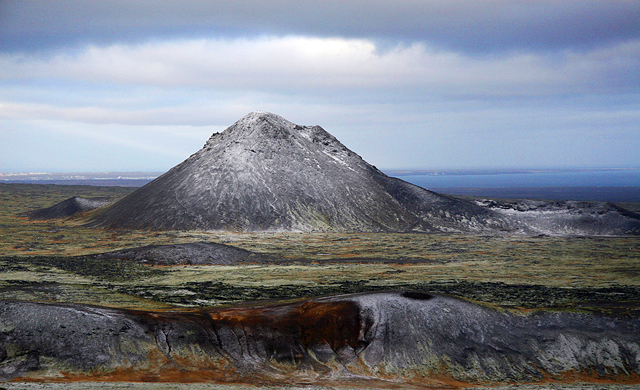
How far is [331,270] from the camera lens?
5569 cm

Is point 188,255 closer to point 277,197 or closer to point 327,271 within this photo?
point 327,271

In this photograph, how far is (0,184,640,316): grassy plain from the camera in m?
39.6

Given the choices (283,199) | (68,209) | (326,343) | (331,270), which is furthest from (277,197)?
(326,343)

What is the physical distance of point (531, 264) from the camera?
61.5m

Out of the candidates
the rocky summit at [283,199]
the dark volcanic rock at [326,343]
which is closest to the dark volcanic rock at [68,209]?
the rocky summit at [283,199]

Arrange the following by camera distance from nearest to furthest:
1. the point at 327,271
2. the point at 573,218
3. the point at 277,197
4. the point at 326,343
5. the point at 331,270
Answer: the point at 326,343 → the point at 327,271 → the point at 331,270 → the point at 277,197 → the point at 573,218

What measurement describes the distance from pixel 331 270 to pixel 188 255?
19133 millimetres

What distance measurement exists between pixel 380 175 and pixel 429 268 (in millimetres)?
66074

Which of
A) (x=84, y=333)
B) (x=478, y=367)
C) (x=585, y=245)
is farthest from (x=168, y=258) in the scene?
(x=585, y=245)

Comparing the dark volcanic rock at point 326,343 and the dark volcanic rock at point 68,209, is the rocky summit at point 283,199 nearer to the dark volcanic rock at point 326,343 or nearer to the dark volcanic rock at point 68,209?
the dark volcanic rock at point 68,209

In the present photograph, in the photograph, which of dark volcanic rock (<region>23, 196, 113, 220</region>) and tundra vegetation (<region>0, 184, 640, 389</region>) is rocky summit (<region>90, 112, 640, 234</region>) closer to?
tundra vegetation (<region>0, 184, 640, 389</region>)

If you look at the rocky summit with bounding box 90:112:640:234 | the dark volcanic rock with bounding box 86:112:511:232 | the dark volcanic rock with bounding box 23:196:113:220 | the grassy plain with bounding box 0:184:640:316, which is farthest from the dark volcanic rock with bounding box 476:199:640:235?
the dark volcanic rock with bounding box 23:196:113:220

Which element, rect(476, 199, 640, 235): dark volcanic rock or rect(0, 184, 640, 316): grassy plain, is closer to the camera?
rect(0, 184, 640, 316): grassy plain

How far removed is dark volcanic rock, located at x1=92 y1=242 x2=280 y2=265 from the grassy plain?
243 cm
